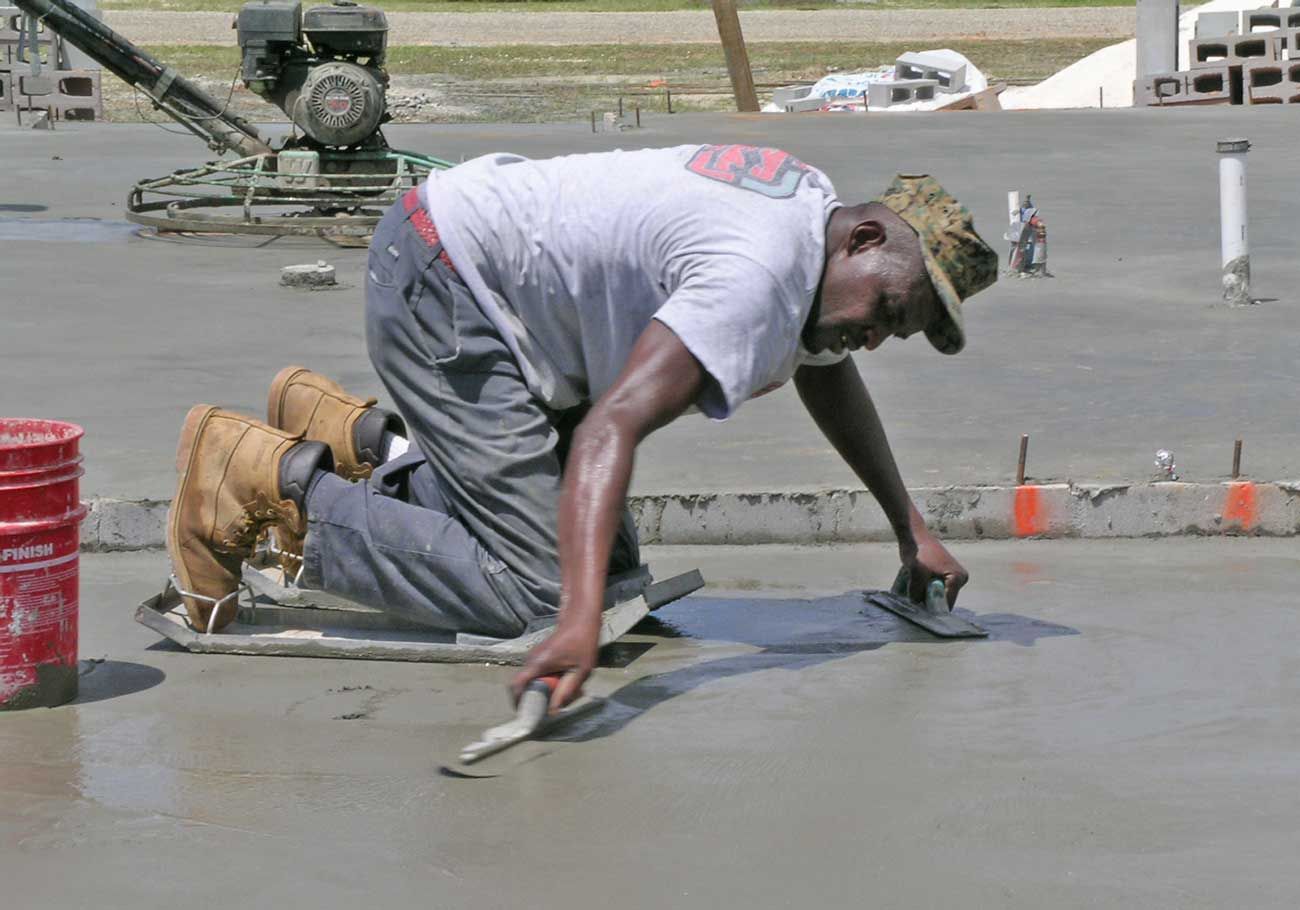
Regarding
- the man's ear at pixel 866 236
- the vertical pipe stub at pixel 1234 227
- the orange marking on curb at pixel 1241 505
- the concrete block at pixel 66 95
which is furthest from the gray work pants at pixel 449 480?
the concrete block at pixel 66 95

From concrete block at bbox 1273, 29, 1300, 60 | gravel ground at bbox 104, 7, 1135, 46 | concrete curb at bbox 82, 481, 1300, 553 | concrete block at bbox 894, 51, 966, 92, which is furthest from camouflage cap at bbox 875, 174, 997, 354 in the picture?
gravel ground at bbox 104, 7, 1135, 46

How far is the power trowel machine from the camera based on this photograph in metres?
10.3

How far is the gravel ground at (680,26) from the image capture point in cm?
3575

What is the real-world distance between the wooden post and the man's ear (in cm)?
1504

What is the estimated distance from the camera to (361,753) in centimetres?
327

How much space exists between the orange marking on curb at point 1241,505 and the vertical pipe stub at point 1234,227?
9.96ft

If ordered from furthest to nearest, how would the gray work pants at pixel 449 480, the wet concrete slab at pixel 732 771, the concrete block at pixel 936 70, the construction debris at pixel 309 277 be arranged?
the concrete block at pixel 936 70 < the construction debris at pixel 309 277 < the gray work pants at pixel 449 480 < the wet concrete slab at pixel 732 771

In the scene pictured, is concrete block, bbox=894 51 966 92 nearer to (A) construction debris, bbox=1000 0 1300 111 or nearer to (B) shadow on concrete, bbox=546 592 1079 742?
(A) construction debris, bbox=1000 0 1300 111

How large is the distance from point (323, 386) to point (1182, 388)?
9.83ft

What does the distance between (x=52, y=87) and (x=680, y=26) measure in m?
21.2

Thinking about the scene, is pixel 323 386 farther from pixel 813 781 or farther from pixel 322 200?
pixel 322 200

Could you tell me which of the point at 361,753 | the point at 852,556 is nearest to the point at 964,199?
the point at 852,556

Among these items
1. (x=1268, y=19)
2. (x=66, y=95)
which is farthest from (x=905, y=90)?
(x=66, y=95)

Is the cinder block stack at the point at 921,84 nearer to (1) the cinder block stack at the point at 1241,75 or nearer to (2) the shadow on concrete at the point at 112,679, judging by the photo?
(1) the cinder block stack at the point at 1241,75
